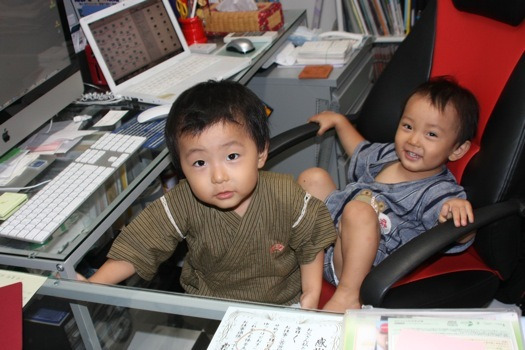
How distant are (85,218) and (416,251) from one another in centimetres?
72

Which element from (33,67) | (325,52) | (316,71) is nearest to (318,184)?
(316,71)

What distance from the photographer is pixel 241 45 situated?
2.02 meters

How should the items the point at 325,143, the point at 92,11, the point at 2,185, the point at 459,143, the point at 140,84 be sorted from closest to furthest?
the point at 2,185 → the point at 459,143 → the point at 140,84 → the point at 92,11 → the point at 325,143

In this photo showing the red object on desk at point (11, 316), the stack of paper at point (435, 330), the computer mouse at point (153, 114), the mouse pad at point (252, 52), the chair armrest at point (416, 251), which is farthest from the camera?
the mouse pad at point (252, 52)

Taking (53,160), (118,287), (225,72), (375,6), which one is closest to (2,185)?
(53,160)

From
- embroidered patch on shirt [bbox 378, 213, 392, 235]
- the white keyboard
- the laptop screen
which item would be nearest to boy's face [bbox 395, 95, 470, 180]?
embroidered patch on shirt [bbox 378, 213, 392, 235]

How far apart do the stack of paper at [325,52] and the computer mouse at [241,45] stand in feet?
0.88

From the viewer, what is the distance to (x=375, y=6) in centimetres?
266

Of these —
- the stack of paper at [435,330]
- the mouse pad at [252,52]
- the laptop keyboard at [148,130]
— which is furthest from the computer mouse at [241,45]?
the stack of paper at [435,330]

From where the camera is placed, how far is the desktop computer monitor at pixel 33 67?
138cm

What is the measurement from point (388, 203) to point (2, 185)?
1.02 metres

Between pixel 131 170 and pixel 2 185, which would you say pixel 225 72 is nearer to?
pixel 131 170

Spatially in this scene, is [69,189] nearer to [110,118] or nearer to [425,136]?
[110,118]

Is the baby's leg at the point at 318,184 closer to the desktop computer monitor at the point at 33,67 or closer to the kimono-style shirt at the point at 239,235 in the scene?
the kimono-style shirt at the point at 239,235
